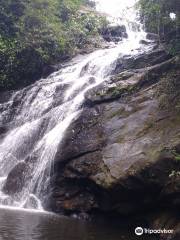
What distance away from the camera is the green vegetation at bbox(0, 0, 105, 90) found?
30156 millimetres

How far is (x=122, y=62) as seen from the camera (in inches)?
988

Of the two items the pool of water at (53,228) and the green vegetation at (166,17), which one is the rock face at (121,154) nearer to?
the green vegetation at (166,17)

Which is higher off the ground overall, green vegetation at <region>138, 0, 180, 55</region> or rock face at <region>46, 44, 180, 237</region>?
green vegetation at <region>138, 0, 180, 55</region>

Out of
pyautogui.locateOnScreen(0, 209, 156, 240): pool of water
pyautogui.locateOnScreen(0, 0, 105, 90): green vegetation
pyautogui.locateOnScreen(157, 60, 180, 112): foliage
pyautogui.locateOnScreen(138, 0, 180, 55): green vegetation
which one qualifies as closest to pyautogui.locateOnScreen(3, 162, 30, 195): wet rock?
pyautogui.locateOnScreen(0, 209, 156, 240): pool of water

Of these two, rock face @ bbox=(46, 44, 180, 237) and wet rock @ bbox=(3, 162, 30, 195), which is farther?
wet rock @ bbox=(3, 162, 30, 195)

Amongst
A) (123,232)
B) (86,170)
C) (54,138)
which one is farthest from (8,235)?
(54,138)

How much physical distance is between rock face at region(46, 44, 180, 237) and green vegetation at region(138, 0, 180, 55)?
95 cm

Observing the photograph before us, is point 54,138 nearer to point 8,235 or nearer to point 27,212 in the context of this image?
point 27,212

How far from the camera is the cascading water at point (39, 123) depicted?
18.5 metres

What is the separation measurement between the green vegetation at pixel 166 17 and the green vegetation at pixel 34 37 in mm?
9867

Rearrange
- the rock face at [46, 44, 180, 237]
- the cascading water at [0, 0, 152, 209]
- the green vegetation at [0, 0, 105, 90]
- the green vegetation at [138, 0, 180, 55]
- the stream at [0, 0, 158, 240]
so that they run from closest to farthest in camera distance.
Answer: the stream at [0, 0, 158, 240] < the rock face at [46, 44, 180, 237] < the cascading water at [0, 0, 152, 209] < the green vegetation at [138, 0, 180, 55] < the green vegetation at [0, 0, 105, 90]

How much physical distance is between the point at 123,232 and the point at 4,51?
→ 1945 cm

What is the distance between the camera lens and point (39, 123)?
21.7 meters

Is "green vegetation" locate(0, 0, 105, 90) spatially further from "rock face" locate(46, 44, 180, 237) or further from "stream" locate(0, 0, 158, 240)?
"rock face" locate(46, 44, 180, 237)
